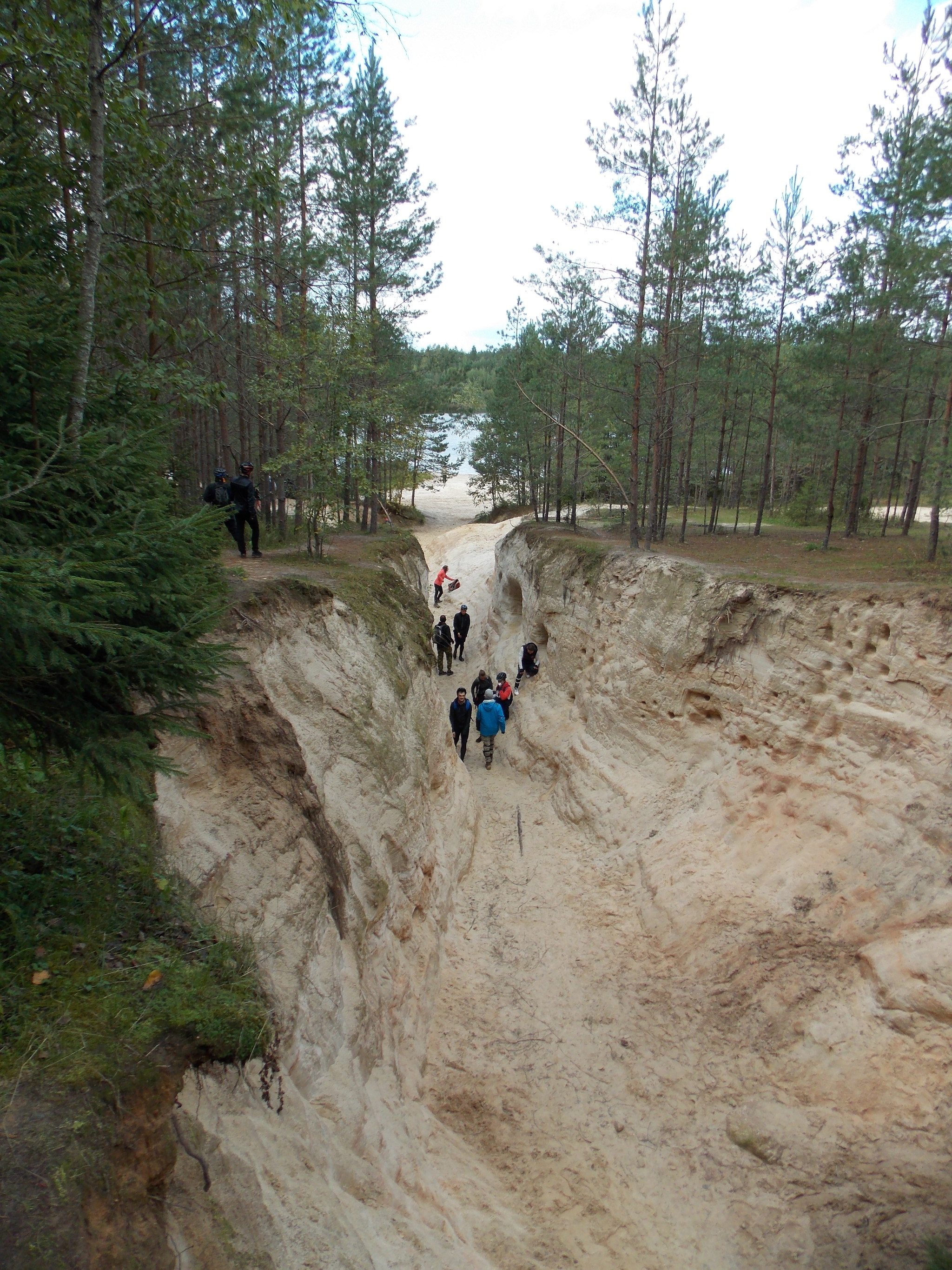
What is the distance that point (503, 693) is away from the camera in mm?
16062

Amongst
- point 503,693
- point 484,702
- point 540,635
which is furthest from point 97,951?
point 540,635

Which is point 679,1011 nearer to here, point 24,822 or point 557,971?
point 557,971

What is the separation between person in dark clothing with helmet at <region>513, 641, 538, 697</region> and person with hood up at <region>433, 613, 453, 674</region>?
2.47 metres

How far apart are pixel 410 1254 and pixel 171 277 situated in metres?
11.4

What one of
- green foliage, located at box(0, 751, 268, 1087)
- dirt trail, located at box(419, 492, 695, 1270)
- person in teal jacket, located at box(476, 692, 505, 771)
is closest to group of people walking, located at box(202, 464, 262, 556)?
green foliage, located at box(0, 751, 268, 1087)

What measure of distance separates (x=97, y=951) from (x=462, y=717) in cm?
1112

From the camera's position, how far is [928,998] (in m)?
6.66

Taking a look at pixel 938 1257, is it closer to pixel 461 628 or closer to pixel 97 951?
pixel 97 951

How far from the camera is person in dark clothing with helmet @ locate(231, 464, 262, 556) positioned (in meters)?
10.1

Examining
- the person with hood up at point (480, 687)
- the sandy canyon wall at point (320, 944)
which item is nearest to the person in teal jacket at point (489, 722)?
the person with hood up at point (480, 687)

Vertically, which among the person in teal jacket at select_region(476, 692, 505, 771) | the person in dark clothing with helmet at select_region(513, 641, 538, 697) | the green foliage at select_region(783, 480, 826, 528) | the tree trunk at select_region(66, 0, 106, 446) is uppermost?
the tree trunk at select_region(66, 0, 106, 446)

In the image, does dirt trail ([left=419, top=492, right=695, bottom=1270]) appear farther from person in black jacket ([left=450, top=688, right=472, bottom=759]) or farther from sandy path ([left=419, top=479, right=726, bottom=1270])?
person in black jacket ([left=450, top=688, right=472, bottom=759])

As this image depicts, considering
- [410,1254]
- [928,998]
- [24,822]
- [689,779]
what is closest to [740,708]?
[689,779]

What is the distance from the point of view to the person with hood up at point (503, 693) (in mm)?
16031
